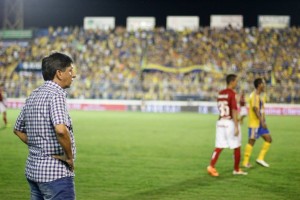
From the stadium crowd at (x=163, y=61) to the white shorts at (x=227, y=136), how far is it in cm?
2196

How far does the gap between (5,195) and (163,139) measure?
9435 mm

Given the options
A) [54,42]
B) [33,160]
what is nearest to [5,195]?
[33,160]

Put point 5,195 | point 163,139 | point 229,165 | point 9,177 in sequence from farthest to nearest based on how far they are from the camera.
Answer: point 163,139, point 229,165, point 9,177, point 5,195

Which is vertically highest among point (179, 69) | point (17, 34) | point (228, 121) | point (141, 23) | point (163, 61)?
point (141, 23)

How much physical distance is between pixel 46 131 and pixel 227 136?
639 centimetres

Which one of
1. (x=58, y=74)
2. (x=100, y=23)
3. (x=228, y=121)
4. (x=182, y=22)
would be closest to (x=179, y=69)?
(x=182, y=22)

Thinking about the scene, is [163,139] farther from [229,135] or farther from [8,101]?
[8,101]

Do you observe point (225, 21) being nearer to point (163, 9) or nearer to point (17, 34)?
point (163, 9)

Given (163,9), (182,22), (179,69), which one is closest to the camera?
(179,69)

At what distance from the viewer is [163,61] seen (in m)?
39.1

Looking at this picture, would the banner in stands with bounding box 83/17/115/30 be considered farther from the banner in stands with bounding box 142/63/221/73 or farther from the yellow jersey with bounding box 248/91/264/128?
the yellow jersey with bounding box 248/91/264/128

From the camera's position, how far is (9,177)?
9.43 meters

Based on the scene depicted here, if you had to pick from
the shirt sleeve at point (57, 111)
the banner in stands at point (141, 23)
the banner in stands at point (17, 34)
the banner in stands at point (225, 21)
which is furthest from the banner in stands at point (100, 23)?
the shirt sleeve at point (57, 111)

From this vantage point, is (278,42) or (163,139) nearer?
(163,139)
